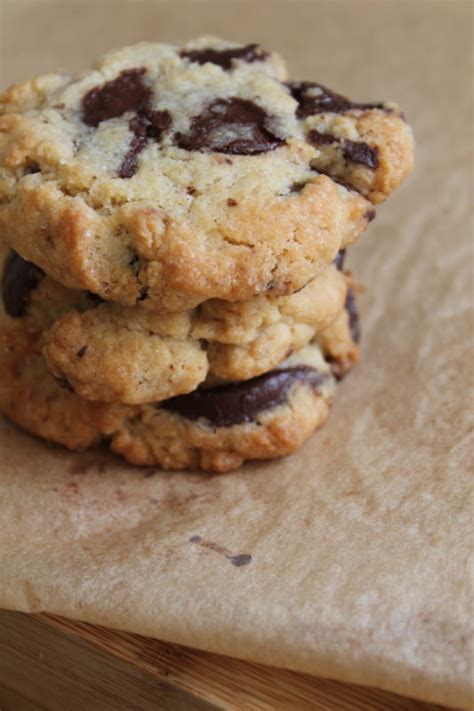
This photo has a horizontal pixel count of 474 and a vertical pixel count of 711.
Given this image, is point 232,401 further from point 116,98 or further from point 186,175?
point 116,98

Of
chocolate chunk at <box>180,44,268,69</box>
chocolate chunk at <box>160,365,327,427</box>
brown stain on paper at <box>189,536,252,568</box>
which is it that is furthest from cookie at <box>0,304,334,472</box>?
chocolate chunk at <box>180,44,268,69</box>

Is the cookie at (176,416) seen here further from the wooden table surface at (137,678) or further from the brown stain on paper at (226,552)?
the wooden table surface at (137,678)

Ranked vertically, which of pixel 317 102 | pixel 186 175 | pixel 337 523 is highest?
pixel 317 102

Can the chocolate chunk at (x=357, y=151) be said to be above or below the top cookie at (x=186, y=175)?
above

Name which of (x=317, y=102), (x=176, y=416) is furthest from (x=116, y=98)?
(x=176, y=416)

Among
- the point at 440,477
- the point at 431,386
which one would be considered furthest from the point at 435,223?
the point at 440,477

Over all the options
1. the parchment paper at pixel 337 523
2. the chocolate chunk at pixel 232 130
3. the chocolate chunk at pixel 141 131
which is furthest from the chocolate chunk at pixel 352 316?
the chocolate chunk at pixel 141 131
